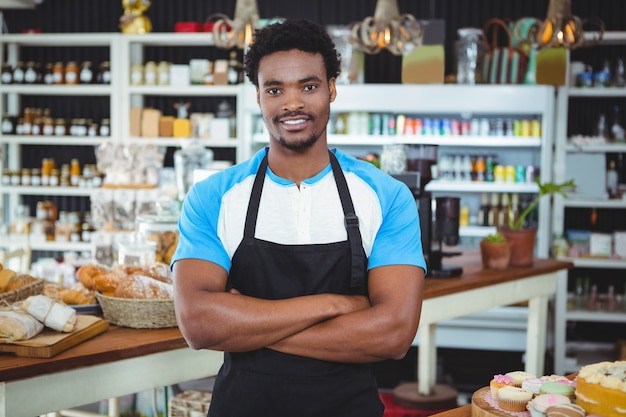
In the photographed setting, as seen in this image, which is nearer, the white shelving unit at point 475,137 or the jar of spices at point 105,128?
the white shelving unit at point 475,137

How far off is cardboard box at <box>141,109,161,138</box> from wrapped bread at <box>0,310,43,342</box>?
418 centimetres

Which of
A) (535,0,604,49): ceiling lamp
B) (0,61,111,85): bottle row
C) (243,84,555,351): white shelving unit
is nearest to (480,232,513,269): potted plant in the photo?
(535,0,604,49): ceiling lamp

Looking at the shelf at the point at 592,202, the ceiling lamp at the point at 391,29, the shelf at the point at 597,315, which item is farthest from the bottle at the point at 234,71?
the shelf at the point at 597,315

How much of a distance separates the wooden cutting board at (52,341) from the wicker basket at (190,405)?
1.05 metres

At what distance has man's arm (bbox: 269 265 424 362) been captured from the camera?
1681 millimetres

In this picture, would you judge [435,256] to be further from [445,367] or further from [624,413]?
[445,367]

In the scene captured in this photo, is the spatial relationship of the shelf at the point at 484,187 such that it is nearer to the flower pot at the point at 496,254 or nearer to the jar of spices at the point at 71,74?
the flower pot at the point at 496,254

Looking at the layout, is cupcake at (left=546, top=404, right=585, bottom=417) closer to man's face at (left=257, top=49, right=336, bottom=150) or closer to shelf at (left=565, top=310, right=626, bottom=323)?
man's face at (left=257, top=49, right=336, bottom=150)

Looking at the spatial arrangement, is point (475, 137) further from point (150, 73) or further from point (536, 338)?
point (150, 73)

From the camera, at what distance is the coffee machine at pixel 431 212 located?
3.37m

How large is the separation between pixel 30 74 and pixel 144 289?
4657mm

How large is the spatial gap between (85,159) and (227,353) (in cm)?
553

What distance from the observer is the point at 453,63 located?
626cm

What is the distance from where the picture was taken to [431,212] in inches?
135
